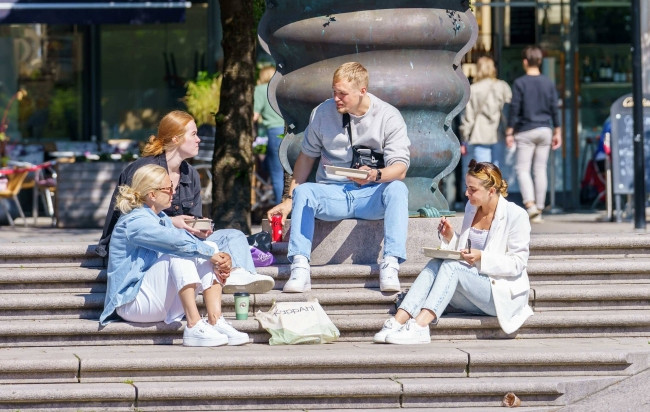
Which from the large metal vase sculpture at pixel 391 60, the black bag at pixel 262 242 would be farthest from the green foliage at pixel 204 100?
the black bag at pixel 262 242

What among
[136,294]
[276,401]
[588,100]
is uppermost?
[588,100]

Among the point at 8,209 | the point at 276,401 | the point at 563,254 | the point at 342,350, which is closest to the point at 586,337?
the point at 563,254

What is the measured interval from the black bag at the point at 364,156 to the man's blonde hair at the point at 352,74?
28cm

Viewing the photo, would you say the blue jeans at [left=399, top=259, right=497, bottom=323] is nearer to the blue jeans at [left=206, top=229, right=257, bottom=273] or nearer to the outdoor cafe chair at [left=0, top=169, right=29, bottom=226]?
the blue jeans at [left=206, top=229, right=257, bottom=273]

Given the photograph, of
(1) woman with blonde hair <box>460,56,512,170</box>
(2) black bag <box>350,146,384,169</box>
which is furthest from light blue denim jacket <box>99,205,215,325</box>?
(1) woman with blonde hair <box>460,56,512,170</box>

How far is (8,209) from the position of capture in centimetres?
1470

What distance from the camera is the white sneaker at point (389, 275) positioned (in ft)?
26.7

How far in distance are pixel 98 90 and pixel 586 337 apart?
9812 mm

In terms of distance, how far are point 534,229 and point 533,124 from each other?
1.25 metres

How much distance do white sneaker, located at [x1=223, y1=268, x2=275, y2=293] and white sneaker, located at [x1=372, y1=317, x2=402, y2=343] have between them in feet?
2.50

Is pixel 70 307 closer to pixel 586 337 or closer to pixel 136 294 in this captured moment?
pixel 136 294

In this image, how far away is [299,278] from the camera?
820 cm

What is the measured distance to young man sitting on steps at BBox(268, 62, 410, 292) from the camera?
8258mm

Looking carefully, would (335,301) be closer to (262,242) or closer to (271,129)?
(262,242)
